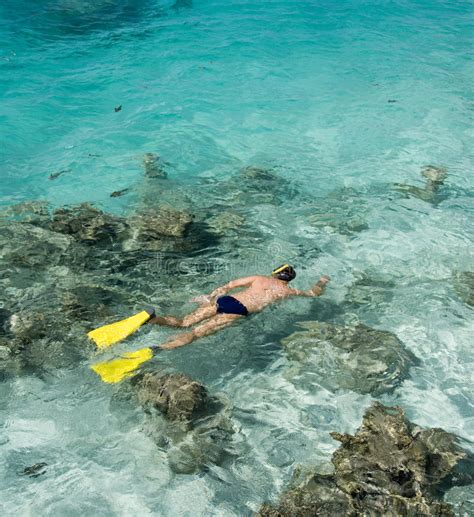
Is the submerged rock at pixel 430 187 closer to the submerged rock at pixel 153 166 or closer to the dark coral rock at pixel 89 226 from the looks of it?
the submerged rock at pixel 153 166

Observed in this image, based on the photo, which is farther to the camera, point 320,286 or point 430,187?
point 430,187

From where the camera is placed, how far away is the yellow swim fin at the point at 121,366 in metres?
6.33

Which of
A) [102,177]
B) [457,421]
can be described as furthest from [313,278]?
[102,177]

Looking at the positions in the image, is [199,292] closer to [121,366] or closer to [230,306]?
[230,306]

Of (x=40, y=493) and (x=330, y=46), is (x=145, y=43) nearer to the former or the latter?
(x=330, y=46)

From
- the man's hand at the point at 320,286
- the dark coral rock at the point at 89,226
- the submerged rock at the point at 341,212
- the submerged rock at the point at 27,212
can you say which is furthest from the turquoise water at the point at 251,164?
the dark coral rock at the point at 89,226

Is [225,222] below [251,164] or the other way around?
below

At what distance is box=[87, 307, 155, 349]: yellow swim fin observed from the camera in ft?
22.6

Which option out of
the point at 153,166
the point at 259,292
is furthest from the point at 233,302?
the point at 153,166

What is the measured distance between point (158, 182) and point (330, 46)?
1382cm

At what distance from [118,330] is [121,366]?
2.36ft

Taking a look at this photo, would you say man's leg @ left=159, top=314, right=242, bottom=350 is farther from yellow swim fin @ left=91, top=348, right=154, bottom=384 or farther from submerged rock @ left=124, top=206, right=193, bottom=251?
submerged rock @ left=124, top=206, right=193, bottom=251

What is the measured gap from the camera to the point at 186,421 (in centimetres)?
566

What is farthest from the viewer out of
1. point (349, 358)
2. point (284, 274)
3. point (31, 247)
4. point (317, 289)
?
point (31, 247)
